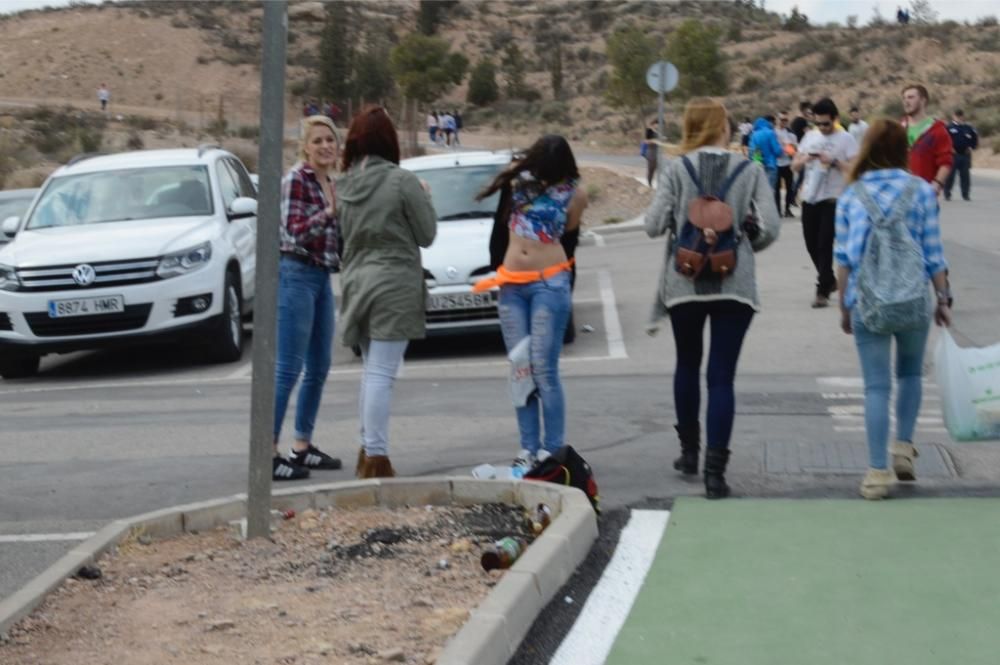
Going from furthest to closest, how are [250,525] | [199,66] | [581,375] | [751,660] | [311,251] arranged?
[199,66], [581,375], [311,251], [250,525], [751,660]

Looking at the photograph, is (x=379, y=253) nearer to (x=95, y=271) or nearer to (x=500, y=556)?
(x=500, y=556)

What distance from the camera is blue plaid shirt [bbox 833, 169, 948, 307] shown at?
24.4 feet

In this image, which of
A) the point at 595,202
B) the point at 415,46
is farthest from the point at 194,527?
the point at 415,46

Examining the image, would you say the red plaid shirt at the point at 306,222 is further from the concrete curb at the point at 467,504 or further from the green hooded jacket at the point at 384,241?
the concrete curb at the point at 467,504

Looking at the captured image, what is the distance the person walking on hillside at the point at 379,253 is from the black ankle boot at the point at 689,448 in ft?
4.68

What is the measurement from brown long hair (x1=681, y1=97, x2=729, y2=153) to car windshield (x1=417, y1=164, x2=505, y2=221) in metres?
6.96

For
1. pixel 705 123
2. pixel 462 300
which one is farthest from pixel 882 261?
pixel 462 300

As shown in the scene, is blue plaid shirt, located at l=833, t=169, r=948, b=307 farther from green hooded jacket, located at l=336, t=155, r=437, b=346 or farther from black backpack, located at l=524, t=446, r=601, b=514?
green hooded jacket, located at l=336, t=155, r=437, b=346

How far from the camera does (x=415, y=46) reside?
258ft

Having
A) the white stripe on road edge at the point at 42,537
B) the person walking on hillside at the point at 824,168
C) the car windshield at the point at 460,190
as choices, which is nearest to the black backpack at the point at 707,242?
the white stripe on road edge at the point at 42,537

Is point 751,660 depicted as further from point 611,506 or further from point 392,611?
point 611,506

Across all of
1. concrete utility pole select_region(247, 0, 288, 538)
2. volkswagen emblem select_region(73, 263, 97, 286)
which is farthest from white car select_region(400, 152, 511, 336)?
concrete utility pole select_region(247, 0, 288, 538)

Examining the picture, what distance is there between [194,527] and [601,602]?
6.72 feet

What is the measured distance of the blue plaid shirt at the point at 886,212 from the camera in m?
7.43
